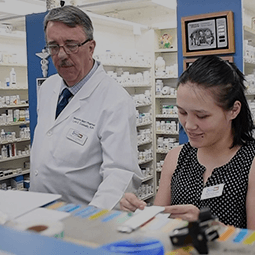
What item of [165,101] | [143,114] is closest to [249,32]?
[143,114]

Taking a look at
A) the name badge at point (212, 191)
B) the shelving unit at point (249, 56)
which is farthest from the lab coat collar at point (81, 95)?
the shelving unit at point (249, 56)

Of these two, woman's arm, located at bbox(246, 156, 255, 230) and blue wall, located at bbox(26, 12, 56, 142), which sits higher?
blue wall, located at bbox(26, 12, 56, 142)

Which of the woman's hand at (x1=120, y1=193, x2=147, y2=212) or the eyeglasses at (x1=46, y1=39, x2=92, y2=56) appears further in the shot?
the eyeglasses at (x1=46, y1=39, x2=92, y2=56)

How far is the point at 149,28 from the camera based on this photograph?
8258mm

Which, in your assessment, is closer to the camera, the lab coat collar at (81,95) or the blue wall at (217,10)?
the lab coat collar at (81,95)

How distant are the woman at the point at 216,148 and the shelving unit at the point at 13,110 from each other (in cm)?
575

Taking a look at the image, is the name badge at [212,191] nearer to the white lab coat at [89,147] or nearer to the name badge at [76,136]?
the white lab coat at [89,147]

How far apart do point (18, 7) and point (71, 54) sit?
21.2 feet

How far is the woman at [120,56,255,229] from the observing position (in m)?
1.65

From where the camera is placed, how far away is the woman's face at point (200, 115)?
163cm

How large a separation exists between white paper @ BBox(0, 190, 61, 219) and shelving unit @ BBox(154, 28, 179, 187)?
654 cm

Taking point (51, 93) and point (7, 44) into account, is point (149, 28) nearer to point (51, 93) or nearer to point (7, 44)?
point (7, 44)

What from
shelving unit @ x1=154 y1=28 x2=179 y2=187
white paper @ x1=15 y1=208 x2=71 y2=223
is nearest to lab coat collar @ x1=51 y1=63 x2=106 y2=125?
white paper @ x1=15 y1=208 x2=71 y2=223

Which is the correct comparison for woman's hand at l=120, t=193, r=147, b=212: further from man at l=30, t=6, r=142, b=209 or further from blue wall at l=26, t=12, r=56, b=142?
blue wall at l=26, t=12, r=56, b=142
